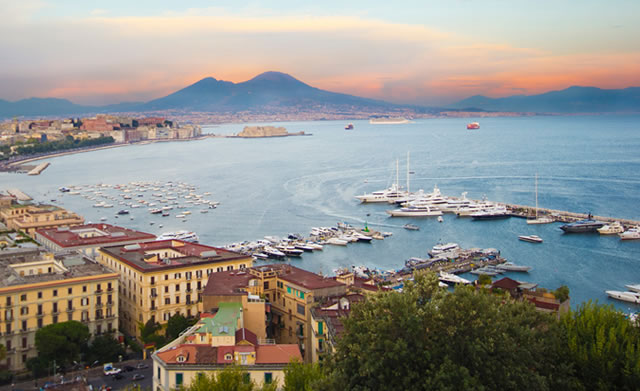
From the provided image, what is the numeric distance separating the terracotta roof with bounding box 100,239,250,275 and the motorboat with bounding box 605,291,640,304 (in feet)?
35.0

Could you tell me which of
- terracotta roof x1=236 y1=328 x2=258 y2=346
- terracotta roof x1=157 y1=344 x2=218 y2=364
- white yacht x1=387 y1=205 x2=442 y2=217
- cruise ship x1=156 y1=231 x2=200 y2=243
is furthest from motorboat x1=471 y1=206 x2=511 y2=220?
terracotta roof x1=157 y1=344 x2=218 y2=364

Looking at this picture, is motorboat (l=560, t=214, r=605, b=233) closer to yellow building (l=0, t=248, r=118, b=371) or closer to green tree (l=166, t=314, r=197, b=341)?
green tree (l=166, t=314, r=197, b=341)

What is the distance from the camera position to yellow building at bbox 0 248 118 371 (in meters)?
11.8

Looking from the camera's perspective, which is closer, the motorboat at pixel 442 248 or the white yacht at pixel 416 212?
the motorboat at pixel 442 248

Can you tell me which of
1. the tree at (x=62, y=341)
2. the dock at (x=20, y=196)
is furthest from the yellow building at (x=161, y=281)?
the dock at (x=20, y=196)

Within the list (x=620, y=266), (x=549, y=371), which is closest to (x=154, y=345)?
(x=549, y=371)

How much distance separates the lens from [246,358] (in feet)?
29.4

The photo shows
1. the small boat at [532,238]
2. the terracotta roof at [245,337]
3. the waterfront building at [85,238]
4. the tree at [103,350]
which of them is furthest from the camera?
the small boat at [532,238]

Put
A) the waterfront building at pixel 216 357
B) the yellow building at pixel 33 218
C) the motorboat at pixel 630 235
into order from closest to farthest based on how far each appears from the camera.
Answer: the waterfront building at pixel 216 357 < the yellow building at pixel 33 218 < the motorboat at pixel 630 235

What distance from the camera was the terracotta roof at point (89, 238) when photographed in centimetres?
1803

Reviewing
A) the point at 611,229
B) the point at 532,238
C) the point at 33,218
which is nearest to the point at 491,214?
the point at 532,238

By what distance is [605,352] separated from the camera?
6535 millimetres

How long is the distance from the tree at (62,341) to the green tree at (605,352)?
349 inches

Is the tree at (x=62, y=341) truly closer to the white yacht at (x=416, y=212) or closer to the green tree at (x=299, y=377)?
the green tree at (x=299, y=377)
